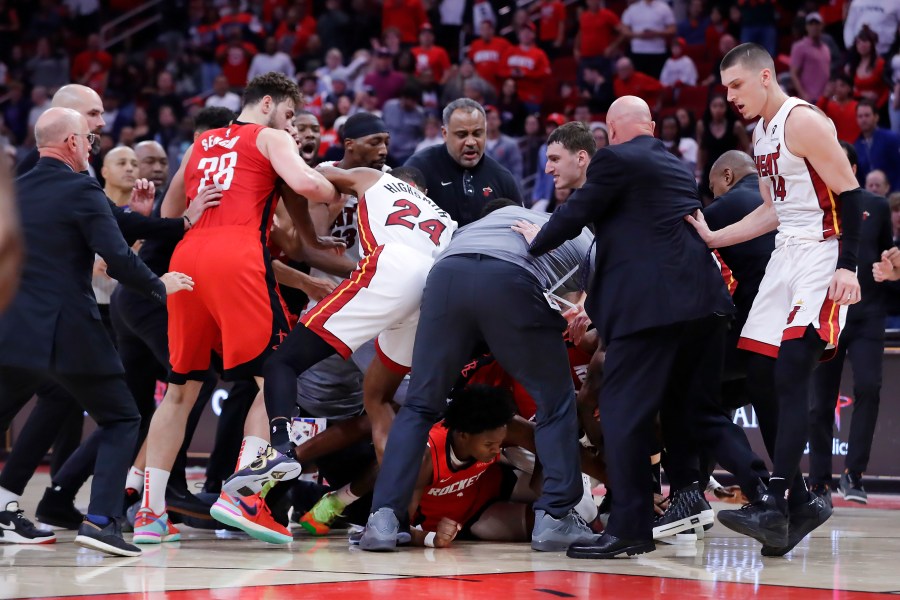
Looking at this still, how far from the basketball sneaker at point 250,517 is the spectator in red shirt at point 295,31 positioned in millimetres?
12979

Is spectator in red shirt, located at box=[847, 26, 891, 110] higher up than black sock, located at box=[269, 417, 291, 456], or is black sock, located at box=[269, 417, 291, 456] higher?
spectator in red shirt, located at box=[847, 26, 891, 110]

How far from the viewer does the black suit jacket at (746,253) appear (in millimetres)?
6137

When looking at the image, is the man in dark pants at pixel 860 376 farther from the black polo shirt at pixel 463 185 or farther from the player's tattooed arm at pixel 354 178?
the player's tattooed arm at pixel 354 178

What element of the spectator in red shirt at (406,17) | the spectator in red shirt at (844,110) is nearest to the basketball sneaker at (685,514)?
the spectator in red shirt at (844,110)

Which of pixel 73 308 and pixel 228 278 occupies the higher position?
pixel 228 278

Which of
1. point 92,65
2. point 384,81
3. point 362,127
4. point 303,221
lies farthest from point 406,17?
point 303,221

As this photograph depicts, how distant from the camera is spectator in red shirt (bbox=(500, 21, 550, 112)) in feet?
50.8

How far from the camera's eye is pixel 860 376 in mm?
8078

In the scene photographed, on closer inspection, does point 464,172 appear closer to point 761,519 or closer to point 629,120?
point 629,120

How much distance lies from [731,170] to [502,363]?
6.59 ft

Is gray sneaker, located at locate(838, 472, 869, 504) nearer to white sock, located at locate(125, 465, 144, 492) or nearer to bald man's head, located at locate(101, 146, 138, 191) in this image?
white sock, located at locate(125, 465, 144, 492)

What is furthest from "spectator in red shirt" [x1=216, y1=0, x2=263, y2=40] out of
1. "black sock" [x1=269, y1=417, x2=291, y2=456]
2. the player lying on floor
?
"black sock" [x1=269, y1=417, x2=291, y2=456]

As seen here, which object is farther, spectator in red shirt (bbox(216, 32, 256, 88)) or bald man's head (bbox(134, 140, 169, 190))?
spectator in red shirt (bbox(216, 32, 256, 88))

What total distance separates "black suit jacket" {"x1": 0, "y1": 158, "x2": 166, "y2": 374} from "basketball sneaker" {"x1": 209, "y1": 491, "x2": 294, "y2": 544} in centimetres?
79
